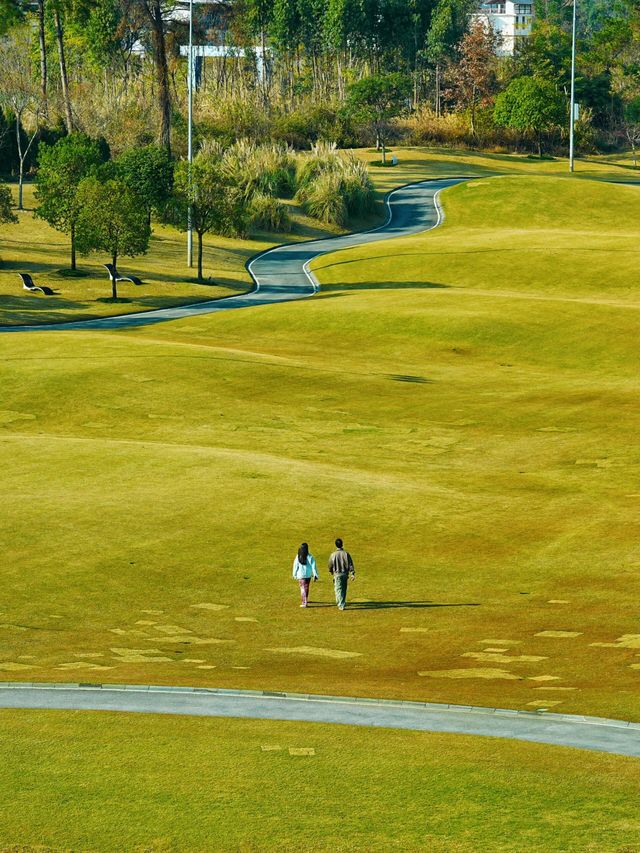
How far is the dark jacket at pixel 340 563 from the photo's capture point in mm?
28250

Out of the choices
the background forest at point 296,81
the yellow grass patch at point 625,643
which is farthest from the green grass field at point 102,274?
the yellow grass patch at point 625,643

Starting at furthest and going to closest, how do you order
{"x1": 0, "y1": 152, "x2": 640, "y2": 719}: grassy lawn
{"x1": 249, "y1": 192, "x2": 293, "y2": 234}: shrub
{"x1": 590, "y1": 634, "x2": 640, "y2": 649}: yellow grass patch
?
{"x1": 249, "y1": 192, "x2": 293, "y2": 234}: shrub, {"x1": 590, "y1": 634, "x2": 640, "y2": 649}: yellow grass patch, {"x1": 0, "y1": 152, "x2": 640, "y2": 719}: grassy lawn

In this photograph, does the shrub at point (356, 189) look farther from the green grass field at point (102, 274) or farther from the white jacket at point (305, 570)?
the white jacket at point (305, 570)

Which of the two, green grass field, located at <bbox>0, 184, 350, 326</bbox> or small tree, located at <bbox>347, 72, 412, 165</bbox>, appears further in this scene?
small tree, located at <bbox>347, 72, 412, 165</bbox>

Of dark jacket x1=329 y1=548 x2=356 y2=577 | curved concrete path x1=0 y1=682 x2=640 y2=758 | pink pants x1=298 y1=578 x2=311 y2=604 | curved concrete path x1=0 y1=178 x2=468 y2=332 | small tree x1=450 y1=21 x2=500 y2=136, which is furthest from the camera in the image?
small tree x1=450 y1=21 x2=500 y2=136

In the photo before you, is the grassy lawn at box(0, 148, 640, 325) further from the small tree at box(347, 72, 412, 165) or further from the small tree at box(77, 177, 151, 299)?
the small tree at box(347, 72, 412, 165)

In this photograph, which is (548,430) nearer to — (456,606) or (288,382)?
(288,382)

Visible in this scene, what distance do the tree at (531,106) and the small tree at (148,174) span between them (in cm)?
6314

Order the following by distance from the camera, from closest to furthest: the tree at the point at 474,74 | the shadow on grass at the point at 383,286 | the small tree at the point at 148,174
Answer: the shadow on grass at the point at 383,286 < the small tree at the point at 148,174 < the tree at the point at 474,74

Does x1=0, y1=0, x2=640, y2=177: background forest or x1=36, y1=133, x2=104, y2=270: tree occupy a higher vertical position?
x1=0, y1=0, x2=640, y2=177: background forest

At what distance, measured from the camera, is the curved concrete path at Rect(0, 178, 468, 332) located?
7369 cm

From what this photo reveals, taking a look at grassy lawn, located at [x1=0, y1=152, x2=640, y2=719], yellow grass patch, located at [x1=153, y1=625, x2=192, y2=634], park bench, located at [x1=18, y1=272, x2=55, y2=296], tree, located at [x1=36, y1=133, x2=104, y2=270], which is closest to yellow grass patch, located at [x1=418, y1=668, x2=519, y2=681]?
grassy lawn, located at [x1=0, y1=152, x2=640, y2=719]

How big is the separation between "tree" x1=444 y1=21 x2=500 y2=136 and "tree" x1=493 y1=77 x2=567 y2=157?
12.8m

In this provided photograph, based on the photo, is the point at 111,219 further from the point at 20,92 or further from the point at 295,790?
the point at 295,790
